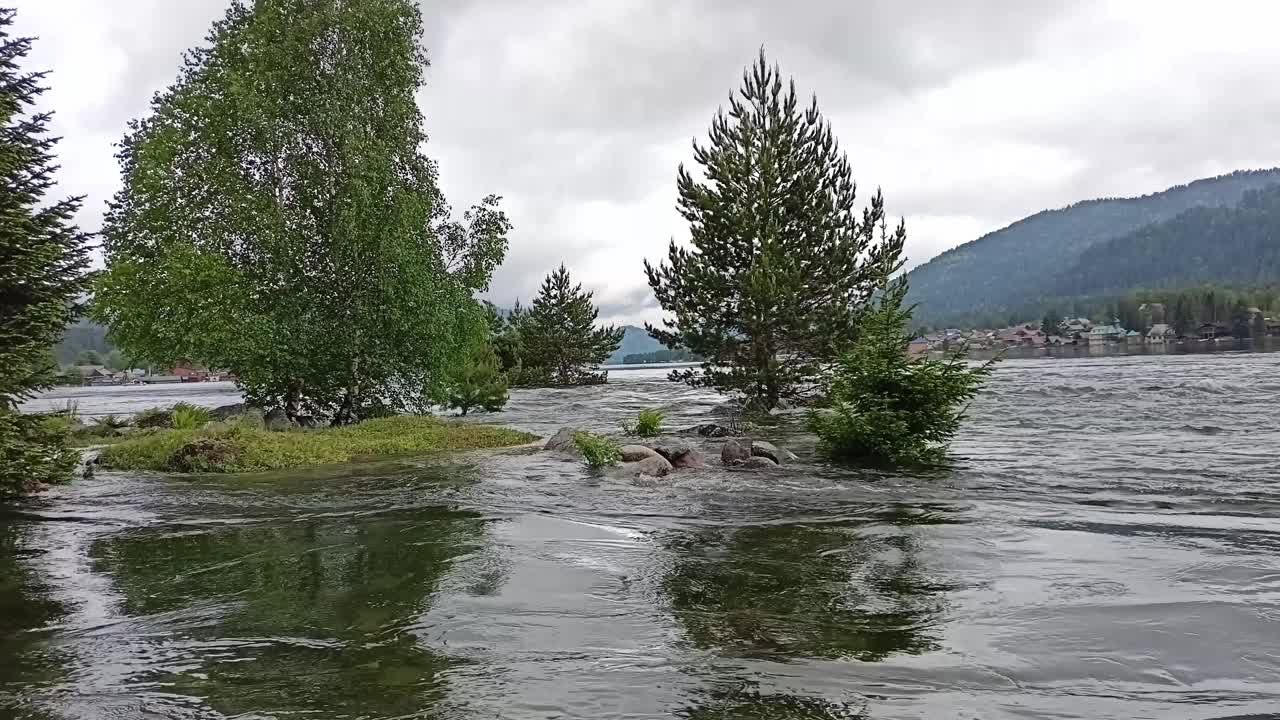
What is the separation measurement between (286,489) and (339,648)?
9.13 meters

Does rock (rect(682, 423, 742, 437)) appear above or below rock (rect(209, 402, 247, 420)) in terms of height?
below

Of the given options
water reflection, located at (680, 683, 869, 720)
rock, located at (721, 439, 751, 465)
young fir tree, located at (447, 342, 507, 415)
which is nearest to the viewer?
water reflection, located at (680, 683, 869, 720)

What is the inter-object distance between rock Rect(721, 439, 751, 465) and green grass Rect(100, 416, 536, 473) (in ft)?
22.8

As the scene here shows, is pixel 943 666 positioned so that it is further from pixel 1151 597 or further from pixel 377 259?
pixel 377 259

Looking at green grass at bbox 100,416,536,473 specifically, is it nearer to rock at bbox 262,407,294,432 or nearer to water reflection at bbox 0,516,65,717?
rock at bbox 262,407,294,432

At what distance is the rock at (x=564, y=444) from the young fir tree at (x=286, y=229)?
22.5ft

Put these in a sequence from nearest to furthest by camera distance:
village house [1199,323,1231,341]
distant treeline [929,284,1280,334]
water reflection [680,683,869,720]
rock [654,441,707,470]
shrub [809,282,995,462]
A: 1. water reflection [680,683,869,720]
2. rock [654,441,707,470]
3. shrub [809,282,995,462]
4. village house [1199,323,1231,341]
5. distant treeline [929,284,1280,334]

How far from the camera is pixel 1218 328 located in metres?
107

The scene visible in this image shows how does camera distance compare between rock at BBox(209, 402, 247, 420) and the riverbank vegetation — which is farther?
the riverbank vegetation

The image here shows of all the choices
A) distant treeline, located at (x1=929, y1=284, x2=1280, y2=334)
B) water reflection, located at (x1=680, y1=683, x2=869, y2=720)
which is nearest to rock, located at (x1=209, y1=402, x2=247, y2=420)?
water reflection, located at (x1=680, y1=683, x2=869, y2=720)

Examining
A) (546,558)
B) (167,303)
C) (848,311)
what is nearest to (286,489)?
(546,558)

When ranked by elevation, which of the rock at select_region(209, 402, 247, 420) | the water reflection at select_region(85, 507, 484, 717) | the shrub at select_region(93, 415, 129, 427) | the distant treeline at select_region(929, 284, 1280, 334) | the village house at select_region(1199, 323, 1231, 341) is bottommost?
the water reflection at select_region(85, 507, 484, 717)

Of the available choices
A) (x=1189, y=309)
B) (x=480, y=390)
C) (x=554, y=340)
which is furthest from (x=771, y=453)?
Answer: (x=1189, y=309)

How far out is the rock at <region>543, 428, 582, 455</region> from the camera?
17.5 m
